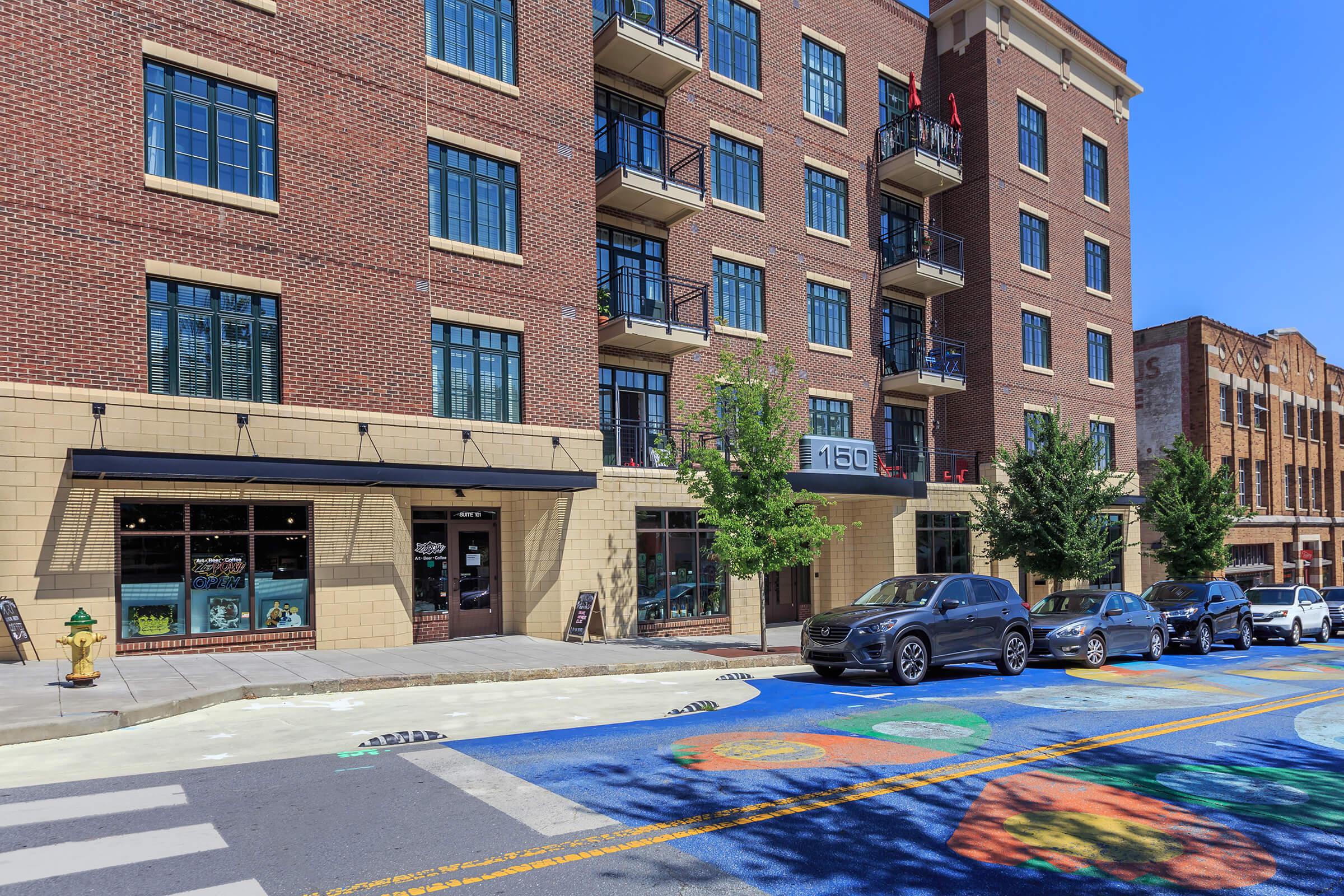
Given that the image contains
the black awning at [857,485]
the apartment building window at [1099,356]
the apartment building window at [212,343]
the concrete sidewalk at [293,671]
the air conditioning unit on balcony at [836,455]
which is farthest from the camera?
the apartment building window at [1099,356]

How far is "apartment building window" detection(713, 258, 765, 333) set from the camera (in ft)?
78.9

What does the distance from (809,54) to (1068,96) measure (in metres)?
12.2

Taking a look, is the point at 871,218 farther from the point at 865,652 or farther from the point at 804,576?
the point at 865,652

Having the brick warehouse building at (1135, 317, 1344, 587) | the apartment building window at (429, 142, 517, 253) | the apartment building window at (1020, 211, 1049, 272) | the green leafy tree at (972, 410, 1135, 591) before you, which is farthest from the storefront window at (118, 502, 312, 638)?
the brick warehouse building at (1135, 317, 1344, 587)

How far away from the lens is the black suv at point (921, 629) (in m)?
14.0

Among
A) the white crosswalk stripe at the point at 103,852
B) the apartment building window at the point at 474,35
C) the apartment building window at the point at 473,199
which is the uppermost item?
the apartment building window at the point at 474,35

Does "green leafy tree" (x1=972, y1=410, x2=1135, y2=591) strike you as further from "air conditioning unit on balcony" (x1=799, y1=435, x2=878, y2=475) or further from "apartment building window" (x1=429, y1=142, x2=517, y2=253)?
"apartment building window" (x1=429, y1=142, x2=517, y2=253)

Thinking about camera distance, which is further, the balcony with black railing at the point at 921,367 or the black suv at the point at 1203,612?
the balcony with black railing at the point at 921,367

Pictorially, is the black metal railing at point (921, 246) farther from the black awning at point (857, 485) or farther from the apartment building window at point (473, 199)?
the apartment building window at point (473, 199)

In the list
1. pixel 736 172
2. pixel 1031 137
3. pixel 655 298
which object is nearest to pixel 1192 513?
pixel 1031 137

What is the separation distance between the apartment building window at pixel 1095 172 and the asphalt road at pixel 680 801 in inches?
1066

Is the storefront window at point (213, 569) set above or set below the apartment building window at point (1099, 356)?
below

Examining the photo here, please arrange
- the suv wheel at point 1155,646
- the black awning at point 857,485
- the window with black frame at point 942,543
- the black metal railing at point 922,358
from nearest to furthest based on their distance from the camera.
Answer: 1. the suv wheel at point 1155,646
2. the black awning at point 857,485
3. the window with black frame at point 942,543
4. the black metal railing at point 922,358

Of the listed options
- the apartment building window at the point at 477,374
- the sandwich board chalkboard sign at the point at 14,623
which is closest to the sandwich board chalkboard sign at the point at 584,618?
the apartment building window at the point at 477,374
